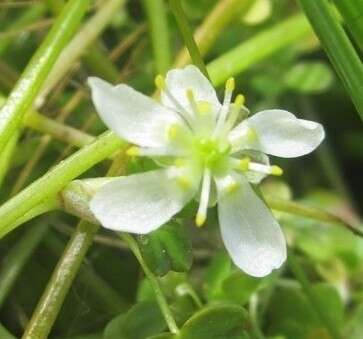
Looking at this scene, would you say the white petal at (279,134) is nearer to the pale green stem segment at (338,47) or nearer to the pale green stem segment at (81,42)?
the pale green stem segment at (338,47)

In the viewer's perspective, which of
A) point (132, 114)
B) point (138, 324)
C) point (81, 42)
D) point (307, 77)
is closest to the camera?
point (132, 114)

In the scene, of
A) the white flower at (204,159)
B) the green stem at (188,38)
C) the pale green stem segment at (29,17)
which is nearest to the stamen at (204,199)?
the white flower at (204,159)

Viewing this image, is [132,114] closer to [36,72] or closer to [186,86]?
[186,86]

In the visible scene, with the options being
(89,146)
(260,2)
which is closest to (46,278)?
(89,146)

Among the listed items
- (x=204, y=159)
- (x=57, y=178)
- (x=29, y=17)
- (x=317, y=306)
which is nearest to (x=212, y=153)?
(x=204, y=159)

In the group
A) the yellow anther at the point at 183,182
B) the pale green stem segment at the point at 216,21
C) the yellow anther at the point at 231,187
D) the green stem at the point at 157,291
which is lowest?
the green stem at the point at 157,291

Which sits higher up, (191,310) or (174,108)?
(174,108)

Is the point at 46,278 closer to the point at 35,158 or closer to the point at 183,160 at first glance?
the point at 35,158
